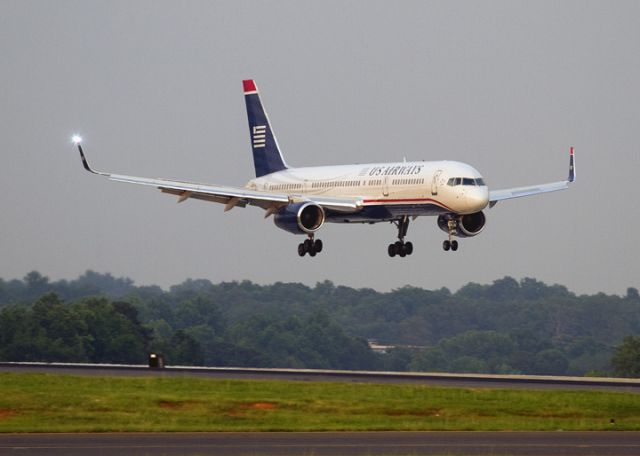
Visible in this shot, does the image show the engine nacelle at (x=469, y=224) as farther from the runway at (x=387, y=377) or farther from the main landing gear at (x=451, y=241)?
the runway at (x=387, y=377)

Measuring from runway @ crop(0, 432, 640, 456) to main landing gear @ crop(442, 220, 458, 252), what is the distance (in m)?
34.1

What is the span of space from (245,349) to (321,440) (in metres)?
130

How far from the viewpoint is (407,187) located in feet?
294

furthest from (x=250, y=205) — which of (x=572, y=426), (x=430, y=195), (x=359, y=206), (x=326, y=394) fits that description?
(x=572, y=426)

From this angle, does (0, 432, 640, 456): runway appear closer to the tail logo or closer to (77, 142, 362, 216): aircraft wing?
(77, 142, 362, 216): aircraft wing

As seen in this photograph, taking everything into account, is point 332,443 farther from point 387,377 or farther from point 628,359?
point 628,359

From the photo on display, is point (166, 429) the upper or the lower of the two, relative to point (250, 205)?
lower

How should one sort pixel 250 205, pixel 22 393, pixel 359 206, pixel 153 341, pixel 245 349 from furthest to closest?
pixel 245 349 → pixel 153 341 → pixel 250 205 → pixel 359 206 → pixel 22 393

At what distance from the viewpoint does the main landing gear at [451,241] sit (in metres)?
90.4

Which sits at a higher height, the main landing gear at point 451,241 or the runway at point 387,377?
the main landing gear at point 451,241

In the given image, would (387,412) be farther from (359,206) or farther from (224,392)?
(359,206)

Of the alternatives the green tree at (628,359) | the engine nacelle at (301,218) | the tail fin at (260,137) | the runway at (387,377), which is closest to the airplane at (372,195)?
the engine nacelle at (301,218)

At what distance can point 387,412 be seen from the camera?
2554 inches

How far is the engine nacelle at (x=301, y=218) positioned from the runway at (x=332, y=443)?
38.2 m
